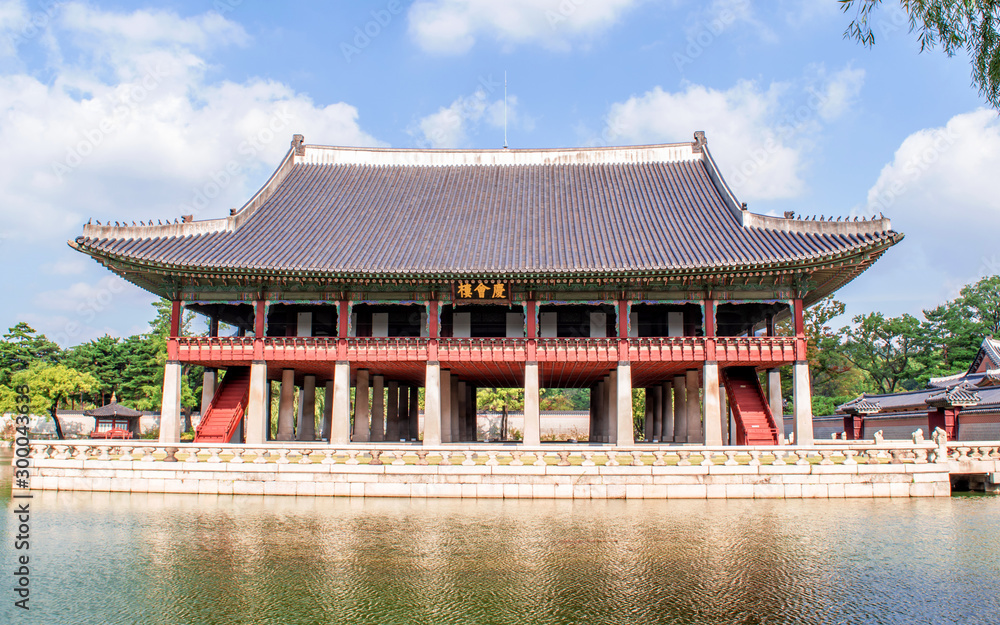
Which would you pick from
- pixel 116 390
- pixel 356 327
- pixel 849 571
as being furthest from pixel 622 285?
pixel 116 390

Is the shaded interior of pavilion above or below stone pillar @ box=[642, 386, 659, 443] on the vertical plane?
above

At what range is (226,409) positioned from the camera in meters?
29.4

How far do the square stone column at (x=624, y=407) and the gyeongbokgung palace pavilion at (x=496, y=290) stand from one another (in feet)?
0.26

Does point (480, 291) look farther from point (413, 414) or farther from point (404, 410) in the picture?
point (413, 414)

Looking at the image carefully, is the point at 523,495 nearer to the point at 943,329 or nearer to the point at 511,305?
the point at 511,305

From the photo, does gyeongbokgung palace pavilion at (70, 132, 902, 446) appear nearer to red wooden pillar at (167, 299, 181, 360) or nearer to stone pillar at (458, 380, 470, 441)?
red wooden pillar at (167, 299, 181, 360)

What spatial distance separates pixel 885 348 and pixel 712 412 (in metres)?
55.6

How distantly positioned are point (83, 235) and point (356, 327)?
11.8 m

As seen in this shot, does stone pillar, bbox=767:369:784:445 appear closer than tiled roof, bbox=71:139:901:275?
No

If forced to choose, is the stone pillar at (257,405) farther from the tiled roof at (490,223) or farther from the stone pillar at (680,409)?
the stone pillar at (680,409)

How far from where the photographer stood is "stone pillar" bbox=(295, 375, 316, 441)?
1359 inches

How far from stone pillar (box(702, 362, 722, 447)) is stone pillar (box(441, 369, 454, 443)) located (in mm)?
12275

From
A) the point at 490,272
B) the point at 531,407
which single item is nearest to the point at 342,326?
the point at 490,272

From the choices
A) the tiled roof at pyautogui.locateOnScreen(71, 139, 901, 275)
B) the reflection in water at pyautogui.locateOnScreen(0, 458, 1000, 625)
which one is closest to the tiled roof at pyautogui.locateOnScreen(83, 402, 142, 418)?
the tiled roof at pyautogui.locateOnScreen(71, 139, 901, 275)
